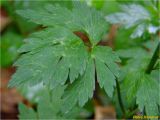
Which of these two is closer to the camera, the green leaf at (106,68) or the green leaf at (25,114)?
the green leaf at (106,68)

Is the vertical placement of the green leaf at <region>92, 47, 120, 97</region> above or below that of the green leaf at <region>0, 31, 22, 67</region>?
above

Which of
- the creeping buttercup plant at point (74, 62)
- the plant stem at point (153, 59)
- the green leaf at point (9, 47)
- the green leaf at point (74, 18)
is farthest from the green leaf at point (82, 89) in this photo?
the green leaf at point (9, 47)

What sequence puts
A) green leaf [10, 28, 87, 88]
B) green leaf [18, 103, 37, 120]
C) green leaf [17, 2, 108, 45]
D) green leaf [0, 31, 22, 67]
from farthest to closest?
1. green leaf [0, 31, 22, 67]
2. green leaf [18, 103, 37, 120]
3. green leaf [17, 2, 108, 45]
4. green leaf [10, 28, 87, 88]

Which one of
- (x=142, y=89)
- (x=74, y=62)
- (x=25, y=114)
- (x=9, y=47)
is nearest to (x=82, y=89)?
(x=74, y=62)

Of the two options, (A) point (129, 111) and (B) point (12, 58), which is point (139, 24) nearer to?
(A) point (129, 111)

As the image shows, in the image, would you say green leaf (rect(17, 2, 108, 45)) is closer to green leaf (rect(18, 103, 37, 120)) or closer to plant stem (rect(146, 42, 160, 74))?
plant stem (rect(146, 42, 160, 74))

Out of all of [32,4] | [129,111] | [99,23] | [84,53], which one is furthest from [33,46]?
[32,4]

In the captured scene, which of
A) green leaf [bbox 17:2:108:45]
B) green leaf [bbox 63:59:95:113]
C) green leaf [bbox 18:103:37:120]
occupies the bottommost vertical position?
green leaf [bbox 18:103:37:120]

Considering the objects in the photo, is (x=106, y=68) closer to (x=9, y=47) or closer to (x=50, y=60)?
(x=50, y=60)

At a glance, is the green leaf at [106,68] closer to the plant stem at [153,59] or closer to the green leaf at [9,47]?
the plant stem at [153,59]

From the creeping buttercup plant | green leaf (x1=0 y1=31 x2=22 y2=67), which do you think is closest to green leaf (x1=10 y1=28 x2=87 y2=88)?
the creeping buttercup plant

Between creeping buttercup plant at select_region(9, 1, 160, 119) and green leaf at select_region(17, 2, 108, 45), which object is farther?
green leaf at select_region(17, 2, 108, 45)

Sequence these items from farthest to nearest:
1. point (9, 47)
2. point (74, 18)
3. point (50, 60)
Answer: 1. point (9, 47)
2. point (74, 18)
3. point (50, 60)
